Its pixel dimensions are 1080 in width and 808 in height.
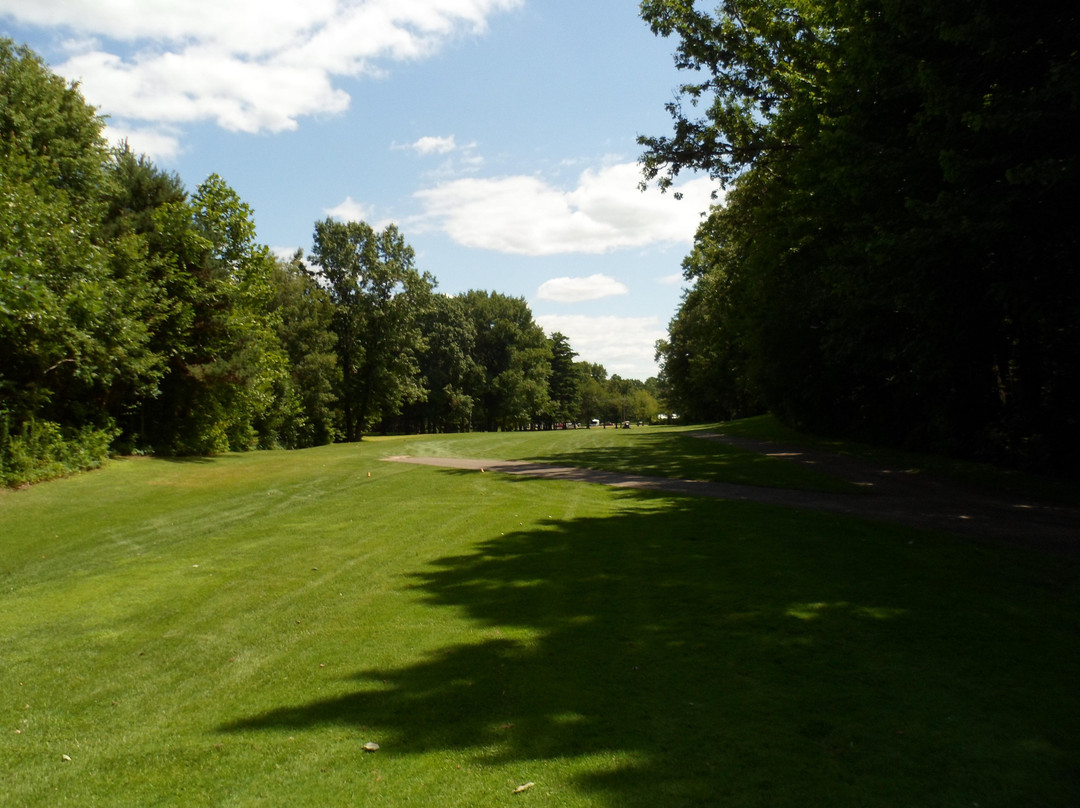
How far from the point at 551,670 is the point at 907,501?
10.0 metres

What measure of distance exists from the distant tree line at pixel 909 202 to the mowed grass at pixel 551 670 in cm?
549

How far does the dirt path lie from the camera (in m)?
9.58

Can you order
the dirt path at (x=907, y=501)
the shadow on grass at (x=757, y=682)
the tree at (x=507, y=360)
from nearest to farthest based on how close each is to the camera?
the shadow on grass at (x=757, y=682)
the dirt path at (x=907, y=501)
the tree at (x=507, y=360)

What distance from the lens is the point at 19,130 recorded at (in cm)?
2052

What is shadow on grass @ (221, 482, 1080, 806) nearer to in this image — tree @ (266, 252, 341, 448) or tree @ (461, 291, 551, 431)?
tree @ (266, 252, 341, 448)

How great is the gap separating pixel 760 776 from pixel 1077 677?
2.79 meters

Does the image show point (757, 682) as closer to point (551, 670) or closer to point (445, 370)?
point (551, 670)

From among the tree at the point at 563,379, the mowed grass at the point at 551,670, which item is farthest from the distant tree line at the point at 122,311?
the tree at the point at 563,379

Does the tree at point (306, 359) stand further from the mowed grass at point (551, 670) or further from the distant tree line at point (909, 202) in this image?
the mowed grass at point (551, 670)

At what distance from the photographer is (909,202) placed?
36.9ft

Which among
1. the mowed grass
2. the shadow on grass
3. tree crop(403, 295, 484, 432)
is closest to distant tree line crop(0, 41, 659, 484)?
the mowed grass

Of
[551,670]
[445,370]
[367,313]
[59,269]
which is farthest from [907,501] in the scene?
[445,370]

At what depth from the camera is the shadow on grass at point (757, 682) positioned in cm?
349

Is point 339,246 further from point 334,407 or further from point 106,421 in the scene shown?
point 106,421
